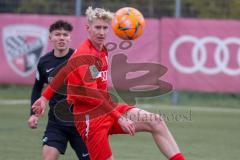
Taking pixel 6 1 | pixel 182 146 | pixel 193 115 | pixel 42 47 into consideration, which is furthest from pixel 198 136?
pixel 6 1

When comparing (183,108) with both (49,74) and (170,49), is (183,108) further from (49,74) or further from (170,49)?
(49,74)

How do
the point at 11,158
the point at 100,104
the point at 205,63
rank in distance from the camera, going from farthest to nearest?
the point at 205,63 < the point at 11,158 < the point at 100,104

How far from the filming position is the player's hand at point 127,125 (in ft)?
22.2

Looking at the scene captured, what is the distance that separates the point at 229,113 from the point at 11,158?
7.59 meters

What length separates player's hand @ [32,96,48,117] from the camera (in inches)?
284

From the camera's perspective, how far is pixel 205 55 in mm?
16875

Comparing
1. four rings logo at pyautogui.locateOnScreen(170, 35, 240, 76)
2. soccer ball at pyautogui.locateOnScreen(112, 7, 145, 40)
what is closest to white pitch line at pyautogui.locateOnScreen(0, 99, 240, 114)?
four rings logo at pyautogui.locateOnScreen(170, 35, 240, 76)

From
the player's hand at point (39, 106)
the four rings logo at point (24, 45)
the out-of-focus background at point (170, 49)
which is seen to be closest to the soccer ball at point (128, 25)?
the out-of-focus background at point (170, 49)

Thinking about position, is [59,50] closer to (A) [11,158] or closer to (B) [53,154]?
(B) [53,154]

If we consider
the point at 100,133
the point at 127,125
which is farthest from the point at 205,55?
the point at 127,125

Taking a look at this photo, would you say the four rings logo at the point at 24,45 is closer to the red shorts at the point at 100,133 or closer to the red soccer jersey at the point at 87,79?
the red soccer jersey at the point at 87,79

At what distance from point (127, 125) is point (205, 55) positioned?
10355mm

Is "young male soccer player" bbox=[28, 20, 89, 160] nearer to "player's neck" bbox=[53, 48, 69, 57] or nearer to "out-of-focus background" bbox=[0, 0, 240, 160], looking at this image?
"player's neck" bbox=[53, 48, 69, 57]

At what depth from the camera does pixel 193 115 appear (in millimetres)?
15336
